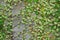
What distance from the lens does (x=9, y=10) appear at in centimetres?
579

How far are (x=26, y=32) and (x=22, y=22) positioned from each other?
34 centimetres

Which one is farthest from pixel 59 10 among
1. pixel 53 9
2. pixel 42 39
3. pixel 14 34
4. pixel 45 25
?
pixel 14 34

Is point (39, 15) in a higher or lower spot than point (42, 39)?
higher

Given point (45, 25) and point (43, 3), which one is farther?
point (43, 3)

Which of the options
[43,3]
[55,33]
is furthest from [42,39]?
[43,3]

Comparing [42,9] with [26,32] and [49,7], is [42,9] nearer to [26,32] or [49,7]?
[49,7]

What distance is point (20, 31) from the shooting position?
17.5 feet

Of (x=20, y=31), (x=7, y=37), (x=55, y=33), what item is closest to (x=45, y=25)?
(x=55, y=33)

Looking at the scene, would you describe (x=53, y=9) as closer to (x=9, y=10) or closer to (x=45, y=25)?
(x=45, y=25)

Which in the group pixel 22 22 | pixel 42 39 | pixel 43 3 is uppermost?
pixel 43 3

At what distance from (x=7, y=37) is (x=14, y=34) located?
8.0 inches

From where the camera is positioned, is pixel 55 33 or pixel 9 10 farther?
pixel 9 10

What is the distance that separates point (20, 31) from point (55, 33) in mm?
943

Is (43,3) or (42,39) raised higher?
(43,3)
